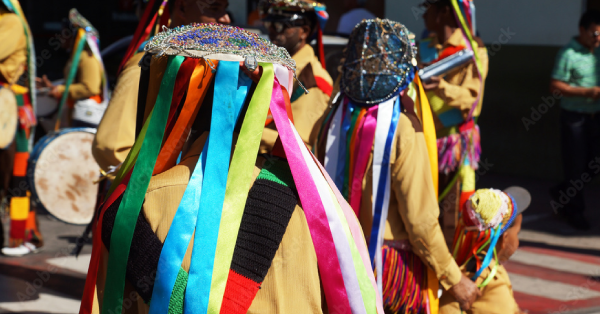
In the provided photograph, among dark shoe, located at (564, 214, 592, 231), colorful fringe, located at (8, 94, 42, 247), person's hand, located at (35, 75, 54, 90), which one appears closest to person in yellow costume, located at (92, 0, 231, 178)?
colorful fringe, located at (8, 94, 42, 247)

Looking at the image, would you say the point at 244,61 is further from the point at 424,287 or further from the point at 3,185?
the point at 3,185

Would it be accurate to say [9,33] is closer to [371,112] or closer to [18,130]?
[18,130]

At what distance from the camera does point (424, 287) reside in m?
2.94

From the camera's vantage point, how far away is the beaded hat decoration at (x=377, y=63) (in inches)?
118

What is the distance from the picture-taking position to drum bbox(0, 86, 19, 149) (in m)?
5.16

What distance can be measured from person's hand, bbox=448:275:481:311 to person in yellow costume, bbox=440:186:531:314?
1.4 inches

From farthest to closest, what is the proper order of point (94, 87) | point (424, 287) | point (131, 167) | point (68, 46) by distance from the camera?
1. point (68, 46)
2. point (94, 87)
3. point (424, 287)
4. point (131, 167)

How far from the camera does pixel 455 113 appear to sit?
5109 millimetres

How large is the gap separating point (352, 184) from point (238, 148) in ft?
4.74

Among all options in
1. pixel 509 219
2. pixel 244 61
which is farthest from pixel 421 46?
pixel 244 61

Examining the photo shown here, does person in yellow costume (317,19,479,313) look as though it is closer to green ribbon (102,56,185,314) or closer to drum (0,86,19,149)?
green ribbon (102,56,185,314)

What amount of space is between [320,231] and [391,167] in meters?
1.31

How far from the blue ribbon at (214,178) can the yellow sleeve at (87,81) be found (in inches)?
221

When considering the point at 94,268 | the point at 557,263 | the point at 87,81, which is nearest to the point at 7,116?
the point at 87,81
